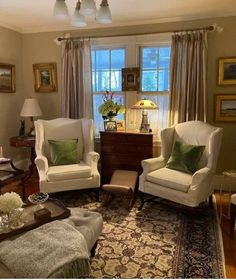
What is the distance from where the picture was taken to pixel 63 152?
3604 mm

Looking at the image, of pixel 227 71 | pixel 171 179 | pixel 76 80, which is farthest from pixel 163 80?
pixel 171 179

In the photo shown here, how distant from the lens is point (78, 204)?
3486mm

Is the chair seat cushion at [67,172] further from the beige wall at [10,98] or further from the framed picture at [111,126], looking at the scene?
the beige wall at [10,98]

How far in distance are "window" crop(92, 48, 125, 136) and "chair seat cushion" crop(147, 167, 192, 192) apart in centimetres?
141

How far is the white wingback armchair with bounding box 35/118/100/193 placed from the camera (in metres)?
3.29

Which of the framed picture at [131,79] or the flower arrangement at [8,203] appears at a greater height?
the framed picture at [131,79]

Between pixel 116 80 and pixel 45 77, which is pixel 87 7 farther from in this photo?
pixel 45 77

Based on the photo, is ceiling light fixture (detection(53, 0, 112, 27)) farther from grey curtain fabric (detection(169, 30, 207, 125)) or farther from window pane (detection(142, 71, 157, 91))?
window pane (detection(142, 71, 157, 91))

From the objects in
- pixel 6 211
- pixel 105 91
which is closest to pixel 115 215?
pixel 6 211

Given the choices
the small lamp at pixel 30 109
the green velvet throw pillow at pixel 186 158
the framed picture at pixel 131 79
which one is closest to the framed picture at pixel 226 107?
the green velvet throw pillow at pixel 186 158

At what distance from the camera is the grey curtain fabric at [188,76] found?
3736 millimetres

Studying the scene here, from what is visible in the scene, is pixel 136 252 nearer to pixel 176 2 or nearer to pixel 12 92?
pixel 176 2

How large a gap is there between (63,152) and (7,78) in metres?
1.80

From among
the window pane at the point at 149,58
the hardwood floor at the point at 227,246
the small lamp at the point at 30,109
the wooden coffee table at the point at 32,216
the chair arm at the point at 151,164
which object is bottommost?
the hardwood floor at the point at 227,246
